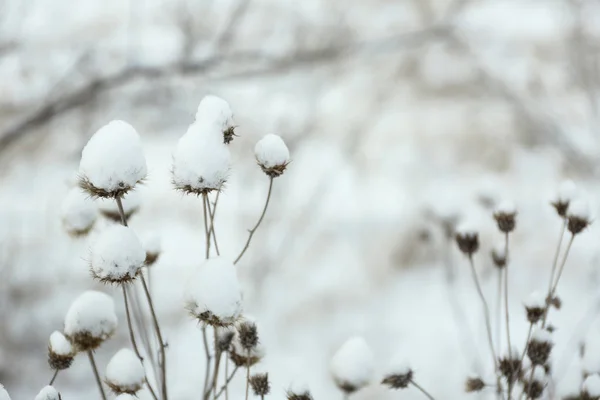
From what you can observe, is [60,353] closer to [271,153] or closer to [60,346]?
[60,346]

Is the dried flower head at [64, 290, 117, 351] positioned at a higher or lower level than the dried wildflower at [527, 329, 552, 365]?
higher

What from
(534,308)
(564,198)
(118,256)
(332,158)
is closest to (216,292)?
(118,256)

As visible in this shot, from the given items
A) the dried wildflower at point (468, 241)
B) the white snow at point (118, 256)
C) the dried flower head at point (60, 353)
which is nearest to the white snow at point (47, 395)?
the dried flower head at point (60, 353)

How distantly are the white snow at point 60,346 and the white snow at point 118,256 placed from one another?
5.7 inches

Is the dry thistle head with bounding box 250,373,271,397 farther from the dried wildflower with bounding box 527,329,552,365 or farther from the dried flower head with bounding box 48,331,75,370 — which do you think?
the dried wildflower with bounding box 527,329,552,365

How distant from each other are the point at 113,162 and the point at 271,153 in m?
0.17

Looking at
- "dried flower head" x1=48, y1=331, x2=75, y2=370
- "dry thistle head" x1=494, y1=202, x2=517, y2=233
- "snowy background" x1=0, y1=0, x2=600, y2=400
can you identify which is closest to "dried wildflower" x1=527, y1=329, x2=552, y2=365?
"dry thistle head" x1=494, y1=202, x2=517, y2=233

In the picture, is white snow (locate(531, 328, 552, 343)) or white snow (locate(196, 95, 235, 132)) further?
white snow (locate(531, 328, 552, 343))

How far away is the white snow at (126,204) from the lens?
0.86 meters

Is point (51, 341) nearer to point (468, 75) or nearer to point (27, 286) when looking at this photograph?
point (27, 286)

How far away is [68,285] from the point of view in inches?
127

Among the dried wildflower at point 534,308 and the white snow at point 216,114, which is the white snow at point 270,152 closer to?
the white snow at point 216,114

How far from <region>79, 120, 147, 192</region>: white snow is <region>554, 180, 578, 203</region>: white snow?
0.62 m

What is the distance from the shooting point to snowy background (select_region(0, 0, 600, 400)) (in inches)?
114
